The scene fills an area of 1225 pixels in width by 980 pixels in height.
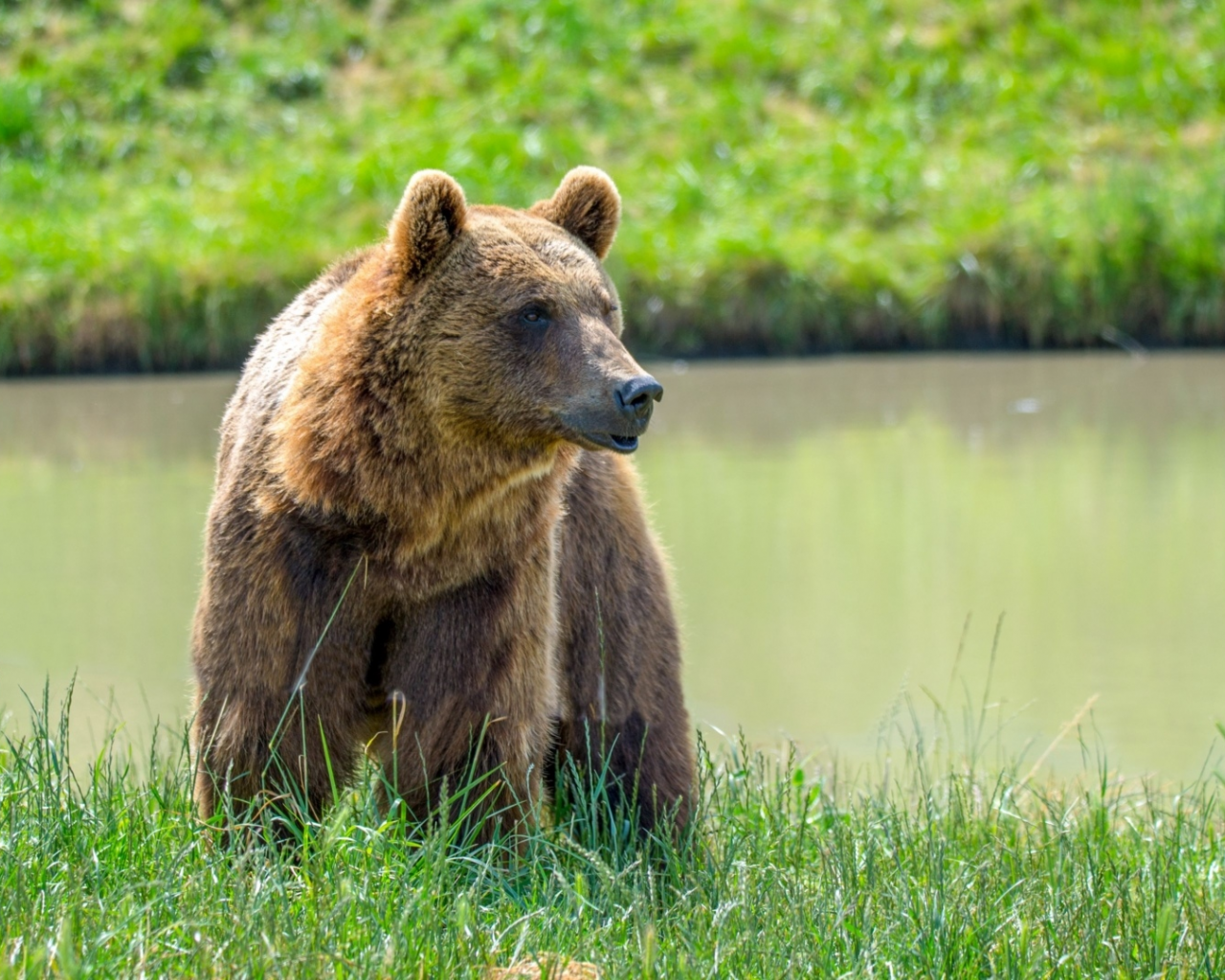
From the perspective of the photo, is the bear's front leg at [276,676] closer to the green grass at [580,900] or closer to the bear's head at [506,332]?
the green grass at [580,900]

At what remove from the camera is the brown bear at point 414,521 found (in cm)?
363

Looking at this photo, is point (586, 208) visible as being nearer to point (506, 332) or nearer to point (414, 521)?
point (506, 332)

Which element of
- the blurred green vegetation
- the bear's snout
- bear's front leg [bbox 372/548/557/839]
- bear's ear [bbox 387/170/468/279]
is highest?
the blurred green vegetation

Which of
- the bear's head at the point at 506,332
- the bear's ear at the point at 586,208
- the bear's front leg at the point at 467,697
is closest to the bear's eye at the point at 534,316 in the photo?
the bear's head at the point at 506,332

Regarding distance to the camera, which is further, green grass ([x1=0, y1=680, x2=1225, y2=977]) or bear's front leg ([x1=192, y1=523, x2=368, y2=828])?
bear's front leg ([x1=192, y1=523, x2=368, y2=828])

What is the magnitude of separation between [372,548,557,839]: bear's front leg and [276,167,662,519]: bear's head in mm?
322

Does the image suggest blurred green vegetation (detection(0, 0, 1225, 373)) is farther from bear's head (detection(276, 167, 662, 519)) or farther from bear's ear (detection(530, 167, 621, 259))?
bear's head (detection(276, 167, 662, 519))

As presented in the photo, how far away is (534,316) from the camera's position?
3.75 metres

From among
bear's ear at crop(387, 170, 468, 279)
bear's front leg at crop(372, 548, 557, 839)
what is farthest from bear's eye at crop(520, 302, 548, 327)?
bear's front leg at crop(372, 548, 557, 839)

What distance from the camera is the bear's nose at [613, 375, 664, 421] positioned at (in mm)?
3541

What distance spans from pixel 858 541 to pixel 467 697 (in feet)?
18.6

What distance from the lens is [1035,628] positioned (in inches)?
296

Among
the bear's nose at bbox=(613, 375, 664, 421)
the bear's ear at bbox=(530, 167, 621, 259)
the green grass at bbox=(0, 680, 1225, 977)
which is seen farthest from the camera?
the bear's ear at bbox=(530, 167, 621, 259)

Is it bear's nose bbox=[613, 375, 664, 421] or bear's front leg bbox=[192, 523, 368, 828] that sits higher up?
bear's nose bbox=[613, 375, 664, 421]
